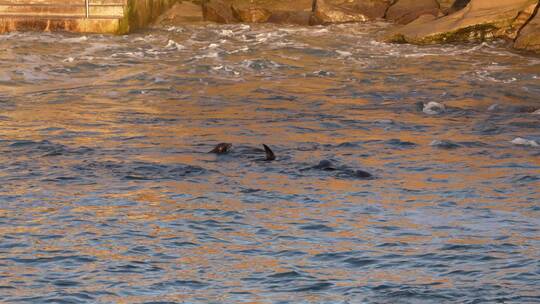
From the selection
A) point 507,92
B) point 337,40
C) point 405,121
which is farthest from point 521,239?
point 337,40

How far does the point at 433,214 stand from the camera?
902 centimetres

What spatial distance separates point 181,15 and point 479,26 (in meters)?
7.88

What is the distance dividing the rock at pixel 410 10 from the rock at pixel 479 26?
252 centimetres

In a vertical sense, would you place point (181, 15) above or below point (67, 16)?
below

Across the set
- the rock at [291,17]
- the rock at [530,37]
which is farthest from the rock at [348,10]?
the rock at [530,37]

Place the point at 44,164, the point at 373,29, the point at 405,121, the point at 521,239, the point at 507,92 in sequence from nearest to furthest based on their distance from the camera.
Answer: the point at 521,239 → the point at 44,164 → the point at 405,121 → the point at 507,92 → the point at 373,29

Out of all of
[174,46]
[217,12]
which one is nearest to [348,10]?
[217,12]

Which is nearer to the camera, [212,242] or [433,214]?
[212,242]

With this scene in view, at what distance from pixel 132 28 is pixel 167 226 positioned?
54.8ft

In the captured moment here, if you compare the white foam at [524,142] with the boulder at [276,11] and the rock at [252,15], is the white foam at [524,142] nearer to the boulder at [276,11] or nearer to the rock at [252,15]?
the boulder at [276,11]

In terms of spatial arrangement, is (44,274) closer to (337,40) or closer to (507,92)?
(507,92)

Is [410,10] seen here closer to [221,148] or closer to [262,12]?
[262,12]

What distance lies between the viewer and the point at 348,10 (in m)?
27.0

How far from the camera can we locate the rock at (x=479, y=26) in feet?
73.9
